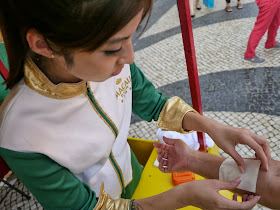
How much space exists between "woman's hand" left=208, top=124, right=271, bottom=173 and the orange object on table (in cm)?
38

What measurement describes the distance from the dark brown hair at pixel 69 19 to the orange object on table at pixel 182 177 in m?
0.95

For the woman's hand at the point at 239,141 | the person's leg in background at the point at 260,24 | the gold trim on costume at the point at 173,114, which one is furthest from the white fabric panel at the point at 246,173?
the person's leg in background at the point at 260,24

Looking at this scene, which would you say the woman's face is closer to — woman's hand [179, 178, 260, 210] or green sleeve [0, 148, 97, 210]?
green sleeve [0, 148, 97, 210]

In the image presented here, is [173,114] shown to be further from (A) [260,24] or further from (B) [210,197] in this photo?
(A) [260,24]

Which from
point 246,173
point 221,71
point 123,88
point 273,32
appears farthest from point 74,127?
point 273,32

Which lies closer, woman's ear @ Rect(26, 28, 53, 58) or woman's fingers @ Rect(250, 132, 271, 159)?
woman's ear @ Rect(26, 28, 53, 58)

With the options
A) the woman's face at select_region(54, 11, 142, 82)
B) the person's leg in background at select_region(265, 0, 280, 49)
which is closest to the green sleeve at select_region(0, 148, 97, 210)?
the woman's face at select_region(54, 11, 142, 82)

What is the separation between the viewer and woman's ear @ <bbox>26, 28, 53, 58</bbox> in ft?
2.00

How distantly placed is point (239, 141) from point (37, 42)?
802 mm

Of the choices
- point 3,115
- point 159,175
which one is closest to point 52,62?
point 3,115

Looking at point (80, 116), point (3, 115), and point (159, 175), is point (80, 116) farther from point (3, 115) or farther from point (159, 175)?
point (159, 175)

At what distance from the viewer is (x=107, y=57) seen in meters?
0.67

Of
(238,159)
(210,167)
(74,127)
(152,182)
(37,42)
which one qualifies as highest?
(37,42)

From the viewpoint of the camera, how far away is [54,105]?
79 centimetres
